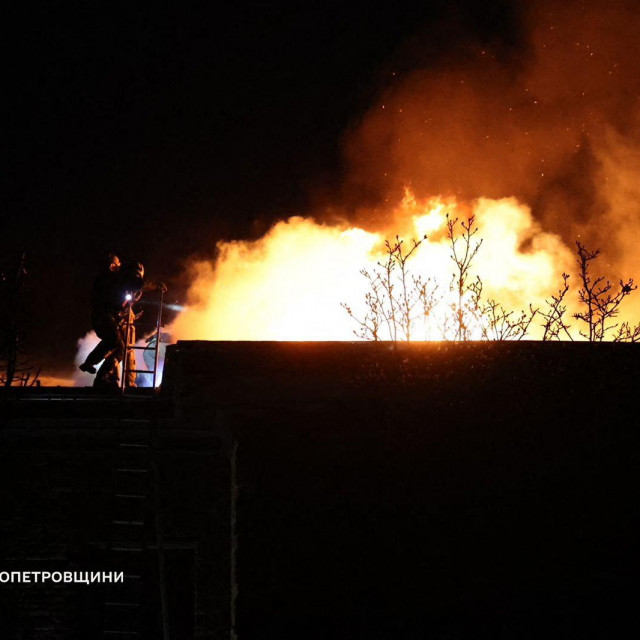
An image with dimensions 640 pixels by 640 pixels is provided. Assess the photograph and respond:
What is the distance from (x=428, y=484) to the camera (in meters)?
4.96

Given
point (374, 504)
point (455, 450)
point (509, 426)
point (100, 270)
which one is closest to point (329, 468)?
point (374, 504)

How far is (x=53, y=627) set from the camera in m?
6.36

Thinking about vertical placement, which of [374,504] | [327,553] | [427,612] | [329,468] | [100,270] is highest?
[100,270]

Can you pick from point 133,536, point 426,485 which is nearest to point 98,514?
point 133,536

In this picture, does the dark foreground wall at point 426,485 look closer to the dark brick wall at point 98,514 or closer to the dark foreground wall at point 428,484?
the dark foreground wall at point 428,484

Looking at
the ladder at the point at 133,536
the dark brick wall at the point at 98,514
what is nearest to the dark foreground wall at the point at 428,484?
the dark brick wall at the point at 98,514

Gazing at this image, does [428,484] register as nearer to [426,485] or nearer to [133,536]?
[426,485]

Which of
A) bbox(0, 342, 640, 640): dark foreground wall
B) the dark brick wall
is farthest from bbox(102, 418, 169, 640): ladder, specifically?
bbox(0, 342, 640, 640): dark foreground wall

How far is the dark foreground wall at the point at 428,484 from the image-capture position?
4.73 m

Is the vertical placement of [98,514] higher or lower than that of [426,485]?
lower

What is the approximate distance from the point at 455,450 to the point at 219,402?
6.94 ft

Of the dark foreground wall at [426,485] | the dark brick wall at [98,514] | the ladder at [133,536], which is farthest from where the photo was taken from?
the ladder at [133,536]

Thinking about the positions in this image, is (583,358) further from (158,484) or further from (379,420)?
(158,484)

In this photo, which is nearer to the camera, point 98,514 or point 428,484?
point 428,484
